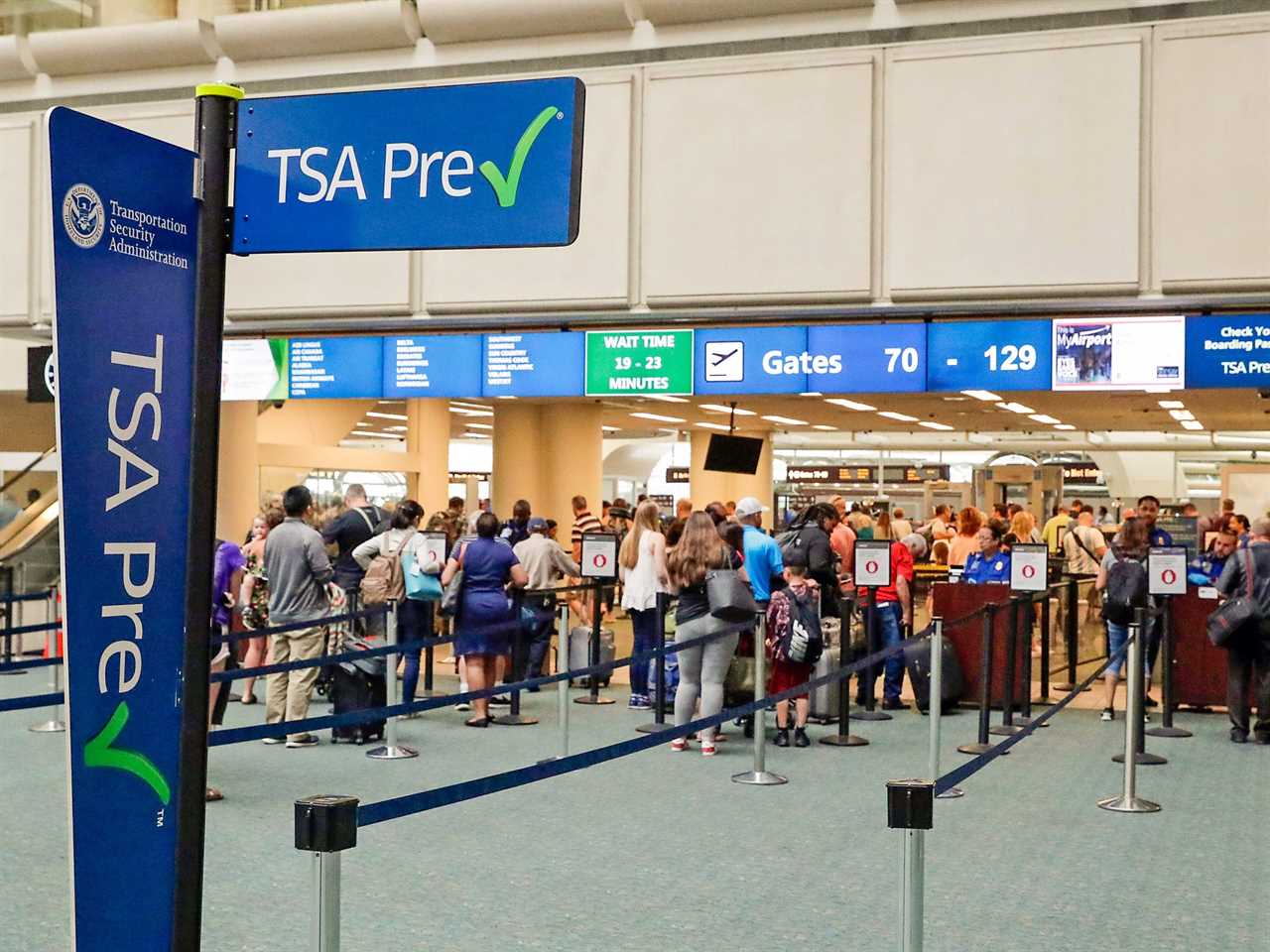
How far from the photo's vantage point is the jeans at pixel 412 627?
11.0 m

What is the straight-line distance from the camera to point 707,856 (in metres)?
6.23

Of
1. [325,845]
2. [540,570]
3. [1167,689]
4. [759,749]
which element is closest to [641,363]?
[540,570]

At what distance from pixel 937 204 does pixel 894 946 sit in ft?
22.2

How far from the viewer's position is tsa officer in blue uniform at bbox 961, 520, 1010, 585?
1150cm

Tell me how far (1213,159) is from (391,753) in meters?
6.90

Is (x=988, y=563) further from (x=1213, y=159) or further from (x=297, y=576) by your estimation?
(x=297, y=576)

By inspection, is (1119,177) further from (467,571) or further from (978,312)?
(467,571)

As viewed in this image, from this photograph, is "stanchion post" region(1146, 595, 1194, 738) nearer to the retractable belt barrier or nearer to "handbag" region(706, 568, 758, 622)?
"handbag" region(706, 568, 758, 622)

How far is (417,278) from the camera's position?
1168cm

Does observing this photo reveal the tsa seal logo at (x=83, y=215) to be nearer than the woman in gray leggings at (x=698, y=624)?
Yes

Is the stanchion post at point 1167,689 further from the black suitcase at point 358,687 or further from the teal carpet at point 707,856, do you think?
the black suitcase at point 358,687

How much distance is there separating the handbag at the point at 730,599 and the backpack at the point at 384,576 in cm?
276

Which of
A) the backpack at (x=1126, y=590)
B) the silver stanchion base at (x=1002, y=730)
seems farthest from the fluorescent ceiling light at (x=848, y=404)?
the silver stanchion base at (x=1002, y=730)

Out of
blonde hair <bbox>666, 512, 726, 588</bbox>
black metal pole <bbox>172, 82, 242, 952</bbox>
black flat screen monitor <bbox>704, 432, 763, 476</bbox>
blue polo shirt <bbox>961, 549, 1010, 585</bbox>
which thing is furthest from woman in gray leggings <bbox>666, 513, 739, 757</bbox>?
black flat screen monitor <bbox>704, 432, 763, 476</bbox>
